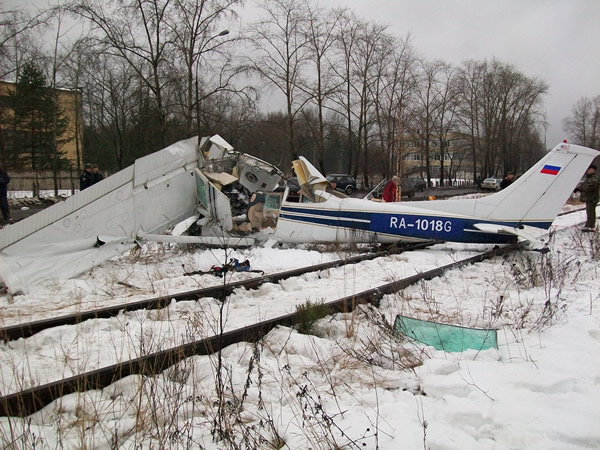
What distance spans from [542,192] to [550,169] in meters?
0.49

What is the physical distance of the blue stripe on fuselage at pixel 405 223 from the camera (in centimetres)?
863

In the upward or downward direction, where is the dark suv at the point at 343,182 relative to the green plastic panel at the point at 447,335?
upward

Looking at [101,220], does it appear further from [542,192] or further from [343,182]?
[343,182]

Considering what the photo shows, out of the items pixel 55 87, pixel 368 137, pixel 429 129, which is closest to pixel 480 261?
pixel 55 87

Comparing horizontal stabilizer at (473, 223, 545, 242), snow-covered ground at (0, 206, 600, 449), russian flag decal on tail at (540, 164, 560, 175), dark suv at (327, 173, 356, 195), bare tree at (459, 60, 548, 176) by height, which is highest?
bare tree at (459, 60, 548, 176)

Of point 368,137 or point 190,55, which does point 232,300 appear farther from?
point 368,137

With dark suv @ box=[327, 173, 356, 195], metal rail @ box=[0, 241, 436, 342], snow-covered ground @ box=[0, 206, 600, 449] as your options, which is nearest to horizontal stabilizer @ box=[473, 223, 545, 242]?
snow-covered ground @ box=[0, 206, 600, 449]

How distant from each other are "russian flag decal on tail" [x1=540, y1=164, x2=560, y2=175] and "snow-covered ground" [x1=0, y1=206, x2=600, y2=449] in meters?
3.55

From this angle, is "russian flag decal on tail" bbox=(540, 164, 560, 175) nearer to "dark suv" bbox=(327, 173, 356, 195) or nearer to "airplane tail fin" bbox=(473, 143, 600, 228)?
"airplane tail fin" bbox=(473, 143, 600, 228)

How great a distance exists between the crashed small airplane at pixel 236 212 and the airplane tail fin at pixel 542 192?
0.02 meters

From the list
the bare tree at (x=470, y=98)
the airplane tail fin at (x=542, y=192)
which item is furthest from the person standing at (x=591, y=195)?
A: the bare tree at (x=470, y=98)

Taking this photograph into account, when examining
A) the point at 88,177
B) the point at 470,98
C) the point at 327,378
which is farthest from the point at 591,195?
the point at 470,98

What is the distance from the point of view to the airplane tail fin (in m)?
8.32

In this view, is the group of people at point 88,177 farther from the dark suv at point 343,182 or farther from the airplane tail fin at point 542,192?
the dark suv at point 343,182
